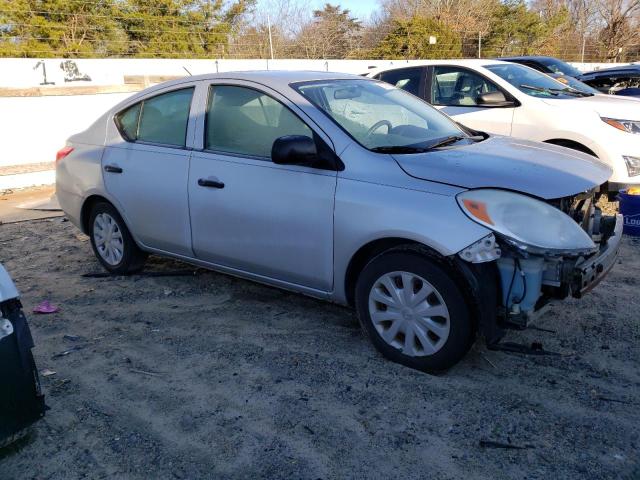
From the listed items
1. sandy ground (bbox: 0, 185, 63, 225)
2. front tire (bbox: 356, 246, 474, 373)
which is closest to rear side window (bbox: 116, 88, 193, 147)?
front tire (bbox: 356, 246, 474, 373)

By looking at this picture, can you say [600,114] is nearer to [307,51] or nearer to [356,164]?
[356,164]

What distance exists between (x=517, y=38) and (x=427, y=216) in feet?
113

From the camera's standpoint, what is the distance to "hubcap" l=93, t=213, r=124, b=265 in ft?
17.0

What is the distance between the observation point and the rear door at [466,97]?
23.4 ft

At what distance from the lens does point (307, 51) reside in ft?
78.3

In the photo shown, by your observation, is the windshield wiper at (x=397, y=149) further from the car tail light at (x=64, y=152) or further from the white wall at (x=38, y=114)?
the white wall at (x=38, y=114)

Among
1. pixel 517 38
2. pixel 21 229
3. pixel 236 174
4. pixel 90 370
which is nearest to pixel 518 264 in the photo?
pixel 236 174

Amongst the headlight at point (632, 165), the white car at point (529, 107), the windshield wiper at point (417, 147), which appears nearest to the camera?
the windshield wiper at point (417, 147)

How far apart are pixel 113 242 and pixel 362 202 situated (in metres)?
2.67

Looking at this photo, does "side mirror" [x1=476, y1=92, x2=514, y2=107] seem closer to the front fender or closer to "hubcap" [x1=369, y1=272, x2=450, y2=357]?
the front fender

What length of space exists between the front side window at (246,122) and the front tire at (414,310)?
3.39 ft

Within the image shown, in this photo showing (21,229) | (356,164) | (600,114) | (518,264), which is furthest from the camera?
(21,229)

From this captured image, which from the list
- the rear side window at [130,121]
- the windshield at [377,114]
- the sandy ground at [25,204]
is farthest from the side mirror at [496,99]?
the sandy ground at [25,204]

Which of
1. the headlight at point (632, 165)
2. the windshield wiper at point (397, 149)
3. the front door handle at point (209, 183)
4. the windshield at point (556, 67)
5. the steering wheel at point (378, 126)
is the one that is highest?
the windshield at point (556, 67)
